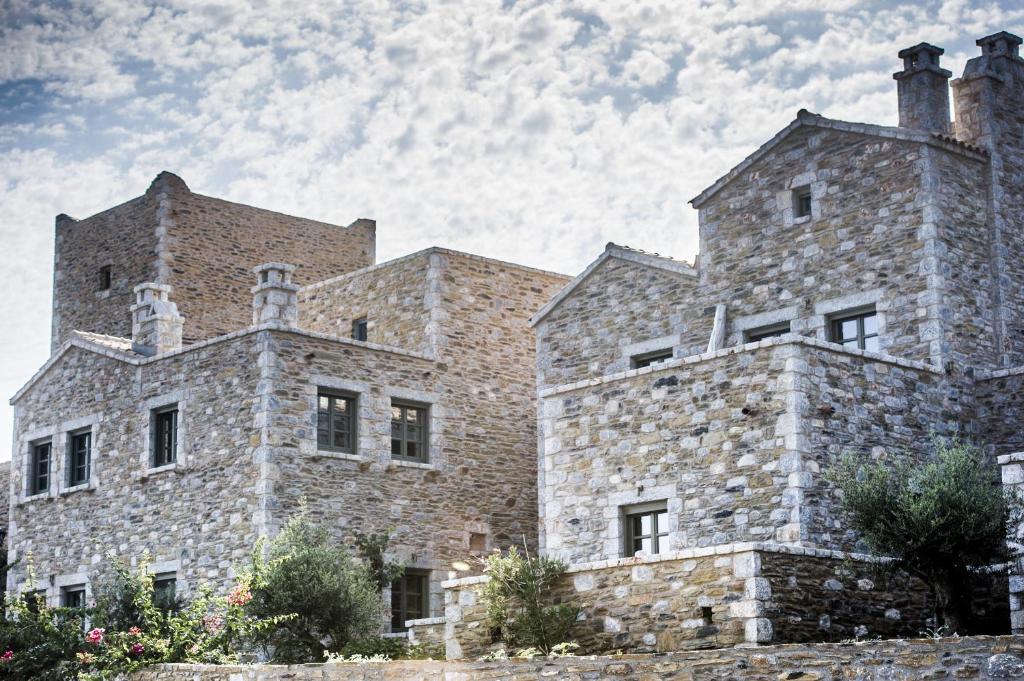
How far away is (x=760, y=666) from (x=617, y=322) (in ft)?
35.8

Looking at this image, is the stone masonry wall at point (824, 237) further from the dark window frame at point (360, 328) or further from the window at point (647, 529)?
the dark window frame at point (360, 328)

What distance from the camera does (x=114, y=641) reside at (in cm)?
1934

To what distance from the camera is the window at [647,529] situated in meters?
18.8

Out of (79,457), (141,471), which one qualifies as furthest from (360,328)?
(79,457)

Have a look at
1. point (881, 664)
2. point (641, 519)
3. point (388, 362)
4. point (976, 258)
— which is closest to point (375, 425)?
point (388, 362)

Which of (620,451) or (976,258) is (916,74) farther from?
(620,451)

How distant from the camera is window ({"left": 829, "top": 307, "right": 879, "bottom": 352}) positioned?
800 inches

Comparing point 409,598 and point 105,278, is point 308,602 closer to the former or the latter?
point 409,598

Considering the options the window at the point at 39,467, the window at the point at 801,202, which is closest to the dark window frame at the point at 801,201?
the window at the point at 801,202

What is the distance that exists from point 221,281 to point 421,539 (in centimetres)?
1065

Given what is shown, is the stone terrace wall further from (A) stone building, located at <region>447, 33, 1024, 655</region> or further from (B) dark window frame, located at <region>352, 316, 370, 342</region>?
(B) dark window frame, located at <region>352, 316, 370, 342</region>

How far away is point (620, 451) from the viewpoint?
19188mm

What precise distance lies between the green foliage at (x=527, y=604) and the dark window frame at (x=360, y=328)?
11.2 metres

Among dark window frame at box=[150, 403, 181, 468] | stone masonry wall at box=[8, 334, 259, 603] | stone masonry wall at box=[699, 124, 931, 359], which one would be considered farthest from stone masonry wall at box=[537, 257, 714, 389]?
dark window frame at box=[150, 403, 181, 468]
